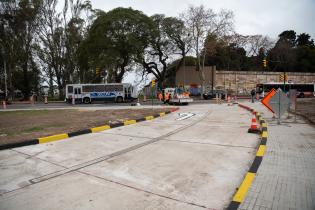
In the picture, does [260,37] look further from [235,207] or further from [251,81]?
[235,207]

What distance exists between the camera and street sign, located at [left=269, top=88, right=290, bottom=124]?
33.0 feet

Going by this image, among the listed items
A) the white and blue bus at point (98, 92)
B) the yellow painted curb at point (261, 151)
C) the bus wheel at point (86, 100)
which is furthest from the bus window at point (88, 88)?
the yellow painted curb at point (261, 151)

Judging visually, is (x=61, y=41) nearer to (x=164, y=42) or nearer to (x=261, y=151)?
(x=164, y=42)

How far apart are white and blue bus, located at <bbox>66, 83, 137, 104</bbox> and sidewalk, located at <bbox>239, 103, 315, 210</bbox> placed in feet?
94.4

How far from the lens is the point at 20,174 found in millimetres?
4770

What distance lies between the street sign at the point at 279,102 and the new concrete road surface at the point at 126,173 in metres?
3.07

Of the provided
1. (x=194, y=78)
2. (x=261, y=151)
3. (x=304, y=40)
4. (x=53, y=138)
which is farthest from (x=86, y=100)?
(x=304, y=40)

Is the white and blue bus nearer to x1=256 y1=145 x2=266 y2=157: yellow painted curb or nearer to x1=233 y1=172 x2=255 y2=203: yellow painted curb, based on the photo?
x1=256 y1=145 x2=266 y2=157: yellow painted curb

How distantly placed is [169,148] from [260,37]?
194 ft

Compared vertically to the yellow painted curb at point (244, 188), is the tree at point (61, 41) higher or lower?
higher

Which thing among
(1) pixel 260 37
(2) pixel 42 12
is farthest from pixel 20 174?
(1) pixel 260 37

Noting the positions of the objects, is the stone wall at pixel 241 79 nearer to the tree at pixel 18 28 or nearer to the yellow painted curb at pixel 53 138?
the tree at pixel 18 28

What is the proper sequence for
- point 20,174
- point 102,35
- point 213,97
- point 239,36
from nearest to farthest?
point 20,174, point 102,35, point 213,97, point 239,36

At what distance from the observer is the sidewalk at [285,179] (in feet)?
11.2
